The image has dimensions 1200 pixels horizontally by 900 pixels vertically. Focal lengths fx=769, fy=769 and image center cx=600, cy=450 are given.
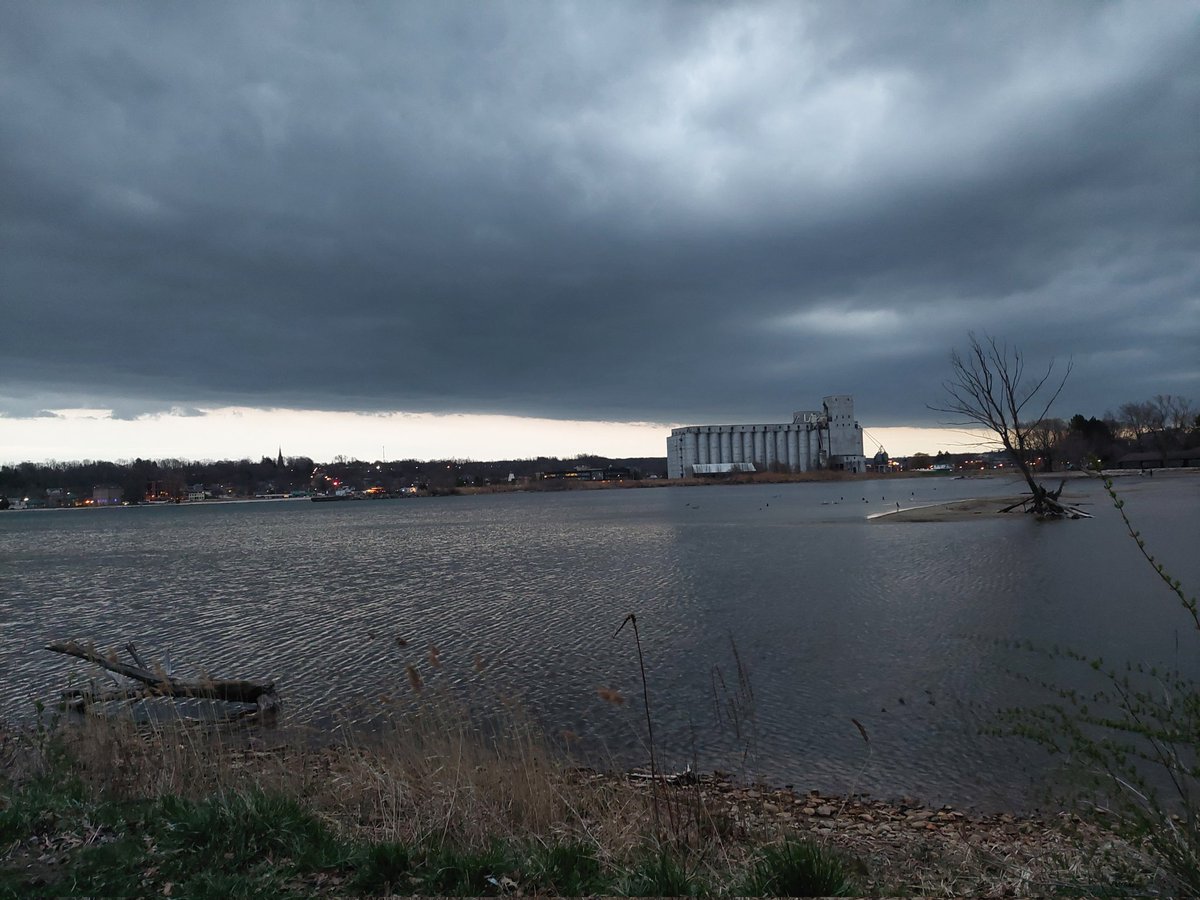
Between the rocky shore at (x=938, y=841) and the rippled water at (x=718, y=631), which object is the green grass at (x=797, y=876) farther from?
the rippled water at (x=718, y=631)

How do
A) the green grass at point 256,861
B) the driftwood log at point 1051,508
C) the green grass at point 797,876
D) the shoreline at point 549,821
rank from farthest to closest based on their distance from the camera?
the driftwood log at point 1051,508, the shoreline at point 549,821, the green grass at point 256,861, the green grass at point 797,876

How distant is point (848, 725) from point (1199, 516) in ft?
146

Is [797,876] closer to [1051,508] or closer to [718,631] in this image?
[718,631]

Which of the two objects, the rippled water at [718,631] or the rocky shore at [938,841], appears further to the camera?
the rippled water at [718,631]

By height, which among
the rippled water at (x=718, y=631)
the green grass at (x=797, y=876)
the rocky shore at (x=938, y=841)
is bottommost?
the rippled water at (x=718, y=631)

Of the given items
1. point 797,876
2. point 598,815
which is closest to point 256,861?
point 598,815

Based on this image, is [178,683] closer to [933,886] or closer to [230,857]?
[230,857]

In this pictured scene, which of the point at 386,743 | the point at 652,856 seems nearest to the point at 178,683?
the point at 386,743

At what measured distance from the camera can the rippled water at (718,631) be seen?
12.4m

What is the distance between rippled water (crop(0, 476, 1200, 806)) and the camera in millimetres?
12359

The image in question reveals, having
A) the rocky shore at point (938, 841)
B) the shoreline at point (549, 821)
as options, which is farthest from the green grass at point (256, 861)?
the rocky shore at point (938, 841)

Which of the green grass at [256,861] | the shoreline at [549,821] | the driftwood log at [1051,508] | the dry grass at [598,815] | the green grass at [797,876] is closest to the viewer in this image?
the green grass at [797,876]

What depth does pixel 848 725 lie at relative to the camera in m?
12.8

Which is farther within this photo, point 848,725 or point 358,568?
point 358,568
